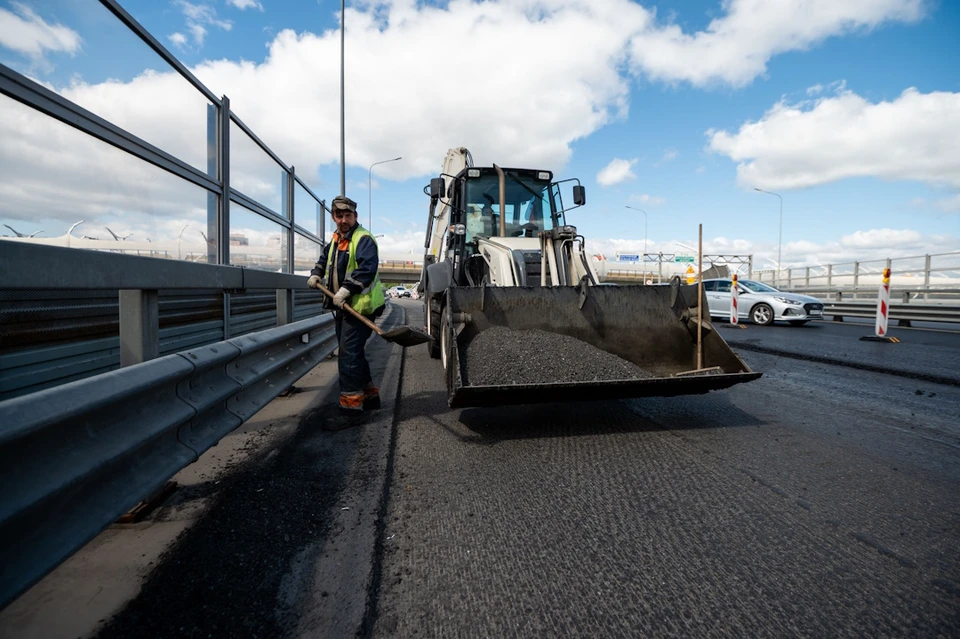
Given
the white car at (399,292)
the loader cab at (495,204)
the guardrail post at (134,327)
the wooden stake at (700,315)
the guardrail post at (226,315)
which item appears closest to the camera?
the guardrail post at (134,327)

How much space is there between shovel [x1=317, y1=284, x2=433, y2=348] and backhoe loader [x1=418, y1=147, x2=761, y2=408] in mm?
245

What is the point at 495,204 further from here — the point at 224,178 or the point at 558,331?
the point at 224,178

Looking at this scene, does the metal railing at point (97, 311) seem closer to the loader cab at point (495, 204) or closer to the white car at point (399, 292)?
the loader cab at point (495, 204)

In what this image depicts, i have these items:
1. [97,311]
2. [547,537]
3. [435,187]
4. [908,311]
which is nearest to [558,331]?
[547,537]

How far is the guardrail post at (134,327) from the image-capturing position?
2.27m

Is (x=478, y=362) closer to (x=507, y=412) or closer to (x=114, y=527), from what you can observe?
(x=507, y=412)

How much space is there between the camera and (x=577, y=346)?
13.9 feet

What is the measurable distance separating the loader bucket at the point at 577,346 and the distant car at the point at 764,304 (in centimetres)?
939

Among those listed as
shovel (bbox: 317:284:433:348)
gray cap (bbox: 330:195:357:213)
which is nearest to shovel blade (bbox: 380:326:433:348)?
shovel (bbox: 317:284:433:348)

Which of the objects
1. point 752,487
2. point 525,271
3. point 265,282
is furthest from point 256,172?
point 752,487

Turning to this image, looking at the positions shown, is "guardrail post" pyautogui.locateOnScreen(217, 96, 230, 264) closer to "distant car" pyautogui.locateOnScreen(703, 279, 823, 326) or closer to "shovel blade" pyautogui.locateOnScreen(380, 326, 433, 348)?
"shovel blade" pyautogui.locateOnScreen(380, 326, 433, 348)

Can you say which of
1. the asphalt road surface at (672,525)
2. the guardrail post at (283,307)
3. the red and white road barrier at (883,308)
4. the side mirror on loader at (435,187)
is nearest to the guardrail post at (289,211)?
the guardrail post at (283,307)

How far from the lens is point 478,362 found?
3.95 meters

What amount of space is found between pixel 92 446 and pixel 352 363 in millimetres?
2641
